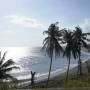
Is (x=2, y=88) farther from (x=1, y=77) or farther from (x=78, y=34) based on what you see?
(x=78, y=34)

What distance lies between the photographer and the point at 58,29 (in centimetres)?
4947

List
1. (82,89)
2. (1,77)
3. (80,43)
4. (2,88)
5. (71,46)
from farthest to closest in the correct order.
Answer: (80,43), (71,46), (1,77), (82,89), (2,88)

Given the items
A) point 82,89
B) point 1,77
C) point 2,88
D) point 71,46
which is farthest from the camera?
point 71,46

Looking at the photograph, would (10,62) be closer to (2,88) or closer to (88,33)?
(2,88)

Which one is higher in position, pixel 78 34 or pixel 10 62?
pixel 78 34

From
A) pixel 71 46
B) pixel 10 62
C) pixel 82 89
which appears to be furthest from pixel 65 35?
pixel 82 89

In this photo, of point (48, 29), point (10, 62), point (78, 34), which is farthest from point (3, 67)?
point (78, 34)

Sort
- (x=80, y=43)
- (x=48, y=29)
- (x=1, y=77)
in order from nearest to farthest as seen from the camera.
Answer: (x=1, y=77), (x=48, y=29), (x=80, y=43)

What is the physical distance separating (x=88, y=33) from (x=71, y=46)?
5955mm

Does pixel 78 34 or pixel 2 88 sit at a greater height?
pixel 78 34

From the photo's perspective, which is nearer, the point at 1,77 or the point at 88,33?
the point at 1,77

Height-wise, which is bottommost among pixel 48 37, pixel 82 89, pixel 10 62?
pixel 82 89

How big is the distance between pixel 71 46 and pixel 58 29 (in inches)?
265

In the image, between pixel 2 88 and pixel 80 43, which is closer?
pixel 2 88
